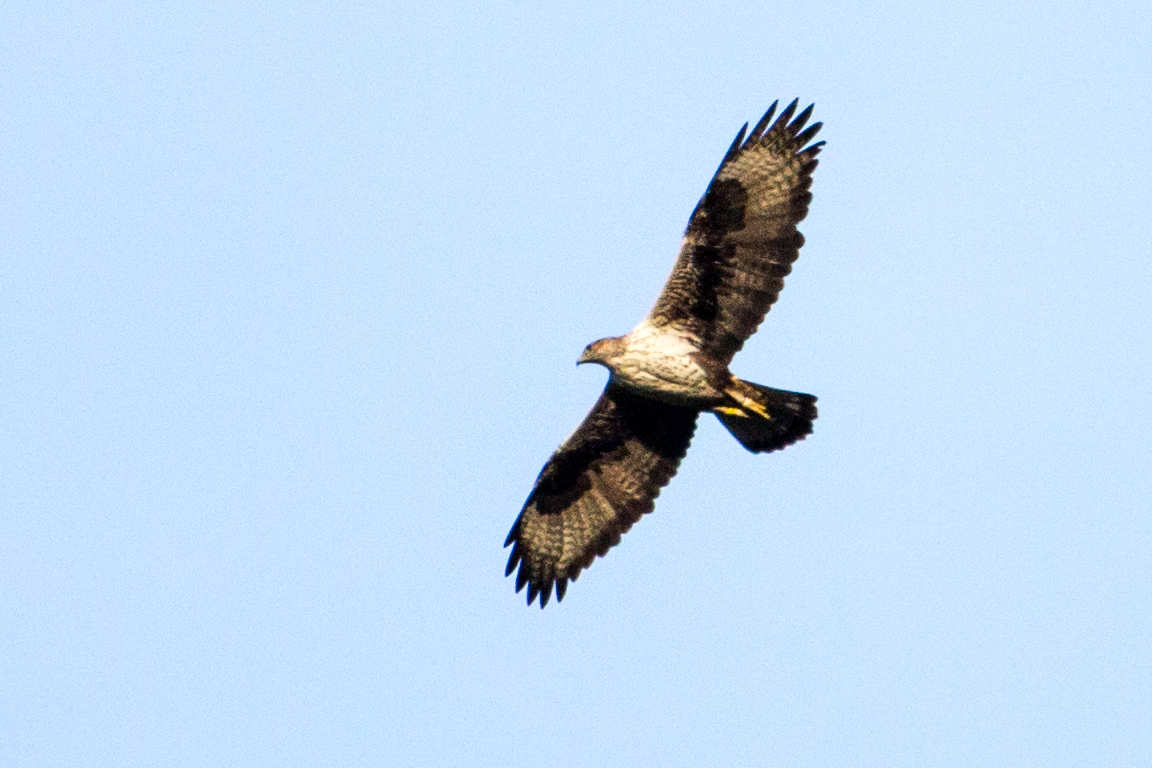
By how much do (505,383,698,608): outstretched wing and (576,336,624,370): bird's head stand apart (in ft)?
1.21

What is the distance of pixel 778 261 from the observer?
38.4 feet

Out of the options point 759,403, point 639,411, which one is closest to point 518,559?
point 639,411

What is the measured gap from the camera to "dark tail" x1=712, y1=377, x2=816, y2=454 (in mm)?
11859

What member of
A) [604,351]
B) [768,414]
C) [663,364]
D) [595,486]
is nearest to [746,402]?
[768,414]

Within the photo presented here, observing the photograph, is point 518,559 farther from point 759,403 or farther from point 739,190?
point 739,190

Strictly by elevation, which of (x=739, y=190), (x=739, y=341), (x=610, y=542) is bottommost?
(x=610, y=542)

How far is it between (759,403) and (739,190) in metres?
1.45

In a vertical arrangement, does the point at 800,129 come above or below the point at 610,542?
above

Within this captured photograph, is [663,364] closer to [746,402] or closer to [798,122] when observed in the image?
[746,402]

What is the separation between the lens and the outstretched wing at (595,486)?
1251 centimetres

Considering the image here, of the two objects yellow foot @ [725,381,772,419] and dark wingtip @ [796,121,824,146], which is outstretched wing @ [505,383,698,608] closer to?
yellow foot @ [725,381,772,419]

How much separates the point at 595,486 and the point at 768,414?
5.11 ft

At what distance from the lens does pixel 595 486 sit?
12.8 metres

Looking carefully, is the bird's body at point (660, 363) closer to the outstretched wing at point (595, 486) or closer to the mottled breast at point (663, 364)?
the mottled breast at point (663, 364)
